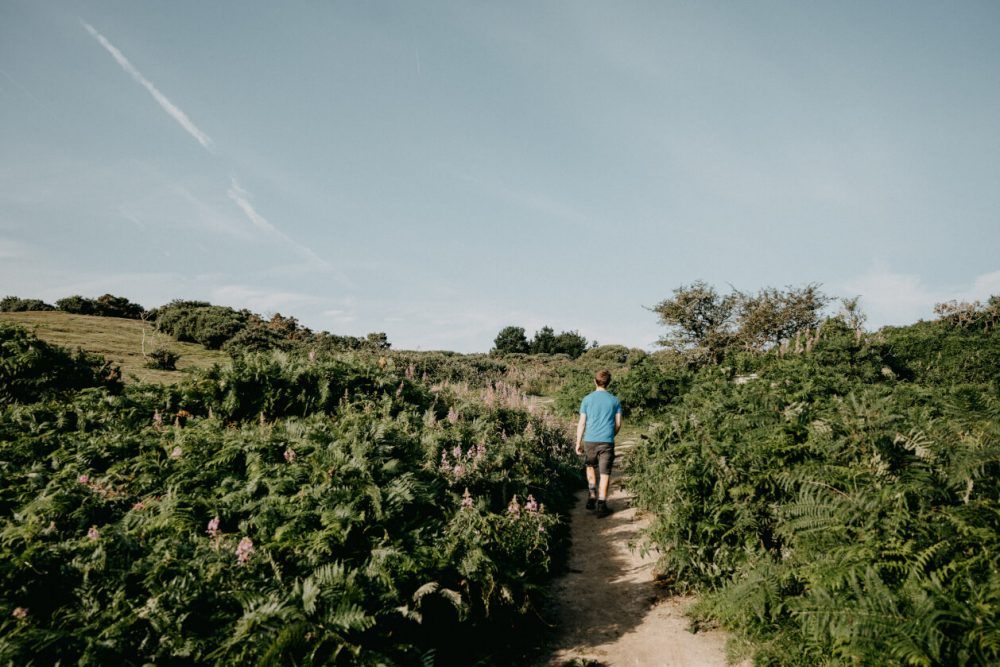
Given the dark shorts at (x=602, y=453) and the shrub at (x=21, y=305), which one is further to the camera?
the shrub at (x=21, y=305)

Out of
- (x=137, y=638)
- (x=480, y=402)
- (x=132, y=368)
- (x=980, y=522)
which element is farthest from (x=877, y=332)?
(x=132, y=368)

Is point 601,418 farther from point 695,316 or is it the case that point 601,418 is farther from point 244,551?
point 695,316

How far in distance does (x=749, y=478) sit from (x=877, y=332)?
→ 1615 cm

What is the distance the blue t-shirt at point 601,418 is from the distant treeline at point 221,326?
22.6ft

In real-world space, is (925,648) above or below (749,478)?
below

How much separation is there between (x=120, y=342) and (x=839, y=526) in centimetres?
1712

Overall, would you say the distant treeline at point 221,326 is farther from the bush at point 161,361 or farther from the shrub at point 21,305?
the bush at point 161,361

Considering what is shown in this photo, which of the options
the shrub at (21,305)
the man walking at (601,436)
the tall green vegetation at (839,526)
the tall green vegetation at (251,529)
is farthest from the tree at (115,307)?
the tall green vegetation at (839,526)

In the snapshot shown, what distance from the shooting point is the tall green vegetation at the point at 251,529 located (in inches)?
121

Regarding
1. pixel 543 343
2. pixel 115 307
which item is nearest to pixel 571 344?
pixel 543 343

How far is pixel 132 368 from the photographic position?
11.1 meters

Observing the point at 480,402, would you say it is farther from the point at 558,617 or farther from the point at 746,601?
the point at 746,601

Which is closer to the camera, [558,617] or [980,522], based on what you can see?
[980,522]

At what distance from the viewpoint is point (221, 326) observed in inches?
674
